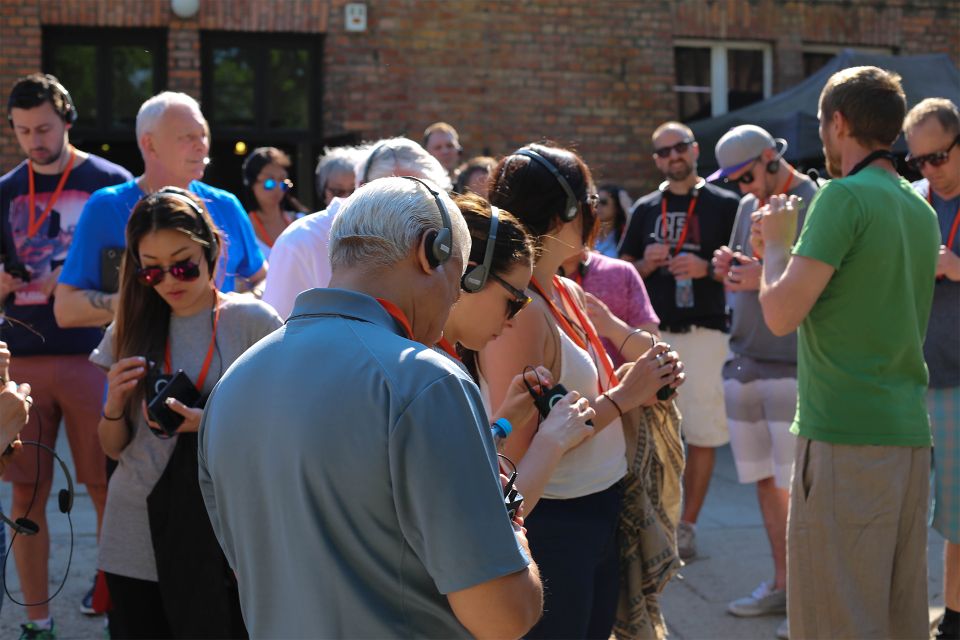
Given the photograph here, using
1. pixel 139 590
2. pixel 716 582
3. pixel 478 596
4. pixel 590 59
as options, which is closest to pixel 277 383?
pixel 478 596

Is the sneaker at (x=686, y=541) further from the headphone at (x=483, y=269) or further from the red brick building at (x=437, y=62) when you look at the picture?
the red brick building at (x=437, y=62)

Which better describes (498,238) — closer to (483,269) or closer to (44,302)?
(483,269)

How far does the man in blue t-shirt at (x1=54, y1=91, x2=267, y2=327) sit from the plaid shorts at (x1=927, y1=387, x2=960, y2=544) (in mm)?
2891

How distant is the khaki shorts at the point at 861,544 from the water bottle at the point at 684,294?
2566 mm

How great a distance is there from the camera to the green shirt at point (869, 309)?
3479mm

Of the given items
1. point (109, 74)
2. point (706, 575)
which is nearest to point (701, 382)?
point (706, 575)

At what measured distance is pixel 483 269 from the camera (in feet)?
8.11

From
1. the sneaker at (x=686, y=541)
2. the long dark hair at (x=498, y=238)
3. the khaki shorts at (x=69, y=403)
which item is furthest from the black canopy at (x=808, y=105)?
the long dark hair at (x=498, y=238)

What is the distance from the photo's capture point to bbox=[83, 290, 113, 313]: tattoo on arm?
13.7 feet

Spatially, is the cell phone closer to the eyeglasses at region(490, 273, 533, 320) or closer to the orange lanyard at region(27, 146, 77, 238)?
the eyeglasses at region(490, 273, 533, 320)

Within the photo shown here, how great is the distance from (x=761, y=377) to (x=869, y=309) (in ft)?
6.45

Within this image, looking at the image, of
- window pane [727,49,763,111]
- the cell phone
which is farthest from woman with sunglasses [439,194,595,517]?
window pane [727,49,763,111]

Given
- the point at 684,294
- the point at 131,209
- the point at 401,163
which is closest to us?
the point at 401,163

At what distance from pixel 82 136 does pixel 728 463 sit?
6715mm
